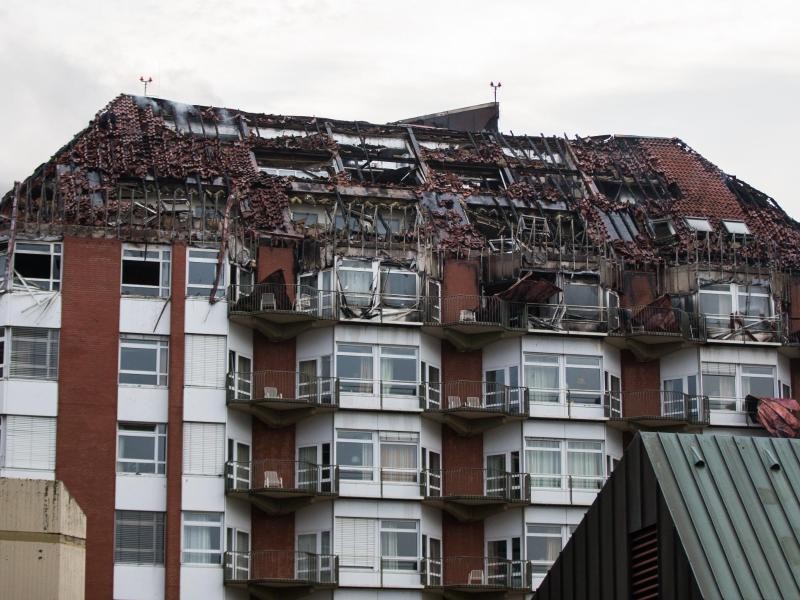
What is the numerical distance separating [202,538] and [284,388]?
7.31 metres

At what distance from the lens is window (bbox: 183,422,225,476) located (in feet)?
236

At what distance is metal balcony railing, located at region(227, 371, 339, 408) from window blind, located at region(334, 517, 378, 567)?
4.78 meters

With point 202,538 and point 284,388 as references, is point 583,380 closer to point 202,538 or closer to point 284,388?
point 284,388

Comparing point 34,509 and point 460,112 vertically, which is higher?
point 460,112

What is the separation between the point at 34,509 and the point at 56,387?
20.5 m

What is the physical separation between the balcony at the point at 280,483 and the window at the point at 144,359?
4.50 meters

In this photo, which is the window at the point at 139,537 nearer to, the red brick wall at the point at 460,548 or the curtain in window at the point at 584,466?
the red brick wall at the point at 460,548

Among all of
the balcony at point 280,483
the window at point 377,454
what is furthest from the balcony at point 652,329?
the balcony at point 280,483

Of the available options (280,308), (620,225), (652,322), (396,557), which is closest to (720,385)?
(652,322)

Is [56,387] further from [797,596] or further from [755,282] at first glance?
[797,596]

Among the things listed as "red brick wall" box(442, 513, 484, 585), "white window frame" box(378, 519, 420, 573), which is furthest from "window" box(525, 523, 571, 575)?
"white window frame" box(378, 519, 420, 573)

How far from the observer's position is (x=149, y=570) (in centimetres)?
7000

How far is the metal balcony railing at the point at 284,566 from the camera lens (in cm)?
7131

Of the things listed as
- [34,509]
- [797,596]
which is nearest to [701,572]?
[797,596]
